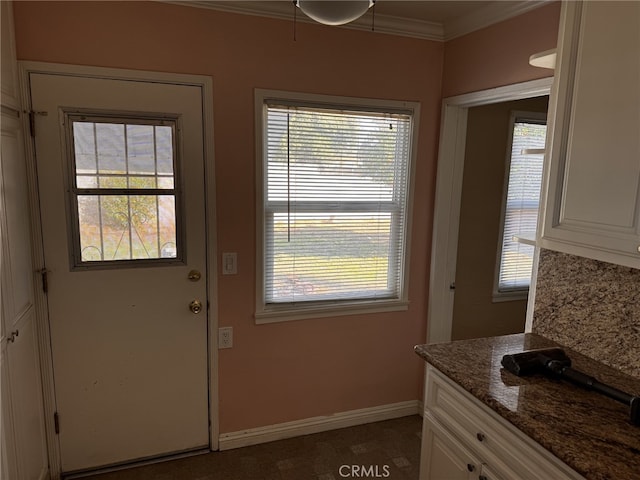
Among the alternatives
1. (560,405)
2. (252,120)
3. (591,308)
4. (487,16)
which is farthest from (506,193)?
(560,405)

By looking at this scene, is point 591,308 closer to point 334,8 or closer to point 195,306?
point 334,8

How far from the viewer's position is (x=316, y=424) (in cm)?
278

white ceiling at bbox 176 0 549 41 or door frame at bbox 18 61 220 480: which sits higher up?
white ceiling at bbox 176 0 549 41

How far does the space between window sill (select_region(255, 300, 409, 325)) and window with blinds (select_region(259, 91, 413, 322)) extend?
0.03 metres

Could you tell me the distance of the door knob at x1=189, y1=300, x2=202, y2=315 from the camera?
2396 mm

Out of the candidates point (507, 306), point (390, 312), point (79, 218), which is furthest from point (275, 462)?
point (507, 306)

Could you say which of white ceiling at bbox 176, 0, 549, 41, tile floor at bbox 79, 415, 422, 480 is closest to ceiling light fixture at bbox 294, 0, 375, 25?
white ceiling at bbox 176, 0, 549, 41

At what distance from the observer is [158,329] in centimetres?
237

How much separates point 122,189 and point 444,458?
1.94m

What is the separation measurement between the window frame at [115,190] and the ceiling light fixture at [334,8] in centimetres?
119

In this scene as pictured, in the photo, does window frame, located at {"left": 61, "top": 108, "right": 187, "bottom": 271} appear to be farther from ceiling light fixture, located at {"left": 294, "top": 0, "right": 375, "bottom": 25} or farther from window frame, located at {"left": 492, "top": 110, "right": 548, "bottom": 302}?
window frame, located at {"left": 492, "top": 110, "right": 548, "bottom": 302}

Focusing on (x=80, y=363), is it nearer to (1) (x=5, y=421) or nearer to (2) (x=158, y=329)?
(2) (x=158, y=329)

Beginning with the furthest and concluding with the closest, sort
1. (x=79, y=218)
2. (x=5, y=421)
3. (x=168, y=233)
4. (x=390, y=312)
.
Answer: (x=390, y=312) → (x=168, y=233) → (x=79, y=218) → (x=5, y=421)

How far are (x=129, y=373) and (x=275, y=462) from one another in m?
0.98
